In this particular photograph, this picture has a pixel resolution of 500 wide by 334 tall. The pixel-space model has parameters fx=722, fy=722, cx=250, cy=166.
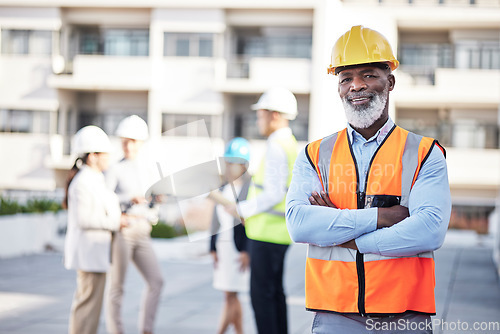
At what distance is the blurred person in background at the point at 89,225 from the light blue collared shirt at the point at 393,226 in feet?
9.63

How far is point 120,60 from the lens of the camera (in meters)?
29.6

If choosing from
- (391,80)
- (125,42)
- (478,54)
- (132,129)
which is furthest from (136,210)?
(478,54)

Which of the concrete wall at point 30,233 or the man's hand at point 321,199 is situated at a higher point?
the man's hand at point 321,199

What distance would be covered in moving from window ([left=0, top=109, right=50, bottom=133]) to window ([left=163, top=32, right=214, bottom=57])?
5.96 m

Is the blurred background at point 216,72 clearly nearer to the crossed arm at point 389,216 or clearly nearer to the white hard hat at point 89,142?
the white hard hat at point 89,142

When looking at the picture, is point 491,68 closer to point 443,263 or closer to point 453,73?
point 453,73

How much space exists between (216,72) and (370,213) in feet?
86.2

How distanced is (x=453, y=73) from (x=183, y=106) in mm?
10938

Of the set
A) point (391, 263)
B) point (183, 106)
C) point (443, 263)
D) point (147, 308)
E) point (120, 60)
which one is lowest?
point (443, 263)

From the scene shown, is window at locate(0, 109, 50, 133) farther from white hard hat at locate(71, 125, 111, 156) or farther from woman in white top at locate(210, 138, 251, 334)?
white hard hat at locate(71, 125, 111, 156)

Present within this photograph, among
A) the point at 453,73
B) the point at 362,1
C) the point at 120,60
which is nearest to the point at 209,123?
the point at 120,60

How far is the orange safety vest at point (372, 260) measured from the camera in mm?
2830

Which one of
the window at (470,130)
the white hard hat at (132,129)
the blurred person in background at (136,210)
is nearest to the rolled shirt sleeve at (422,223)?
the blurred person in background at (136,210)

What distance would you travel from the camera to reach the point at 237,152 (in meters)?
6.02
